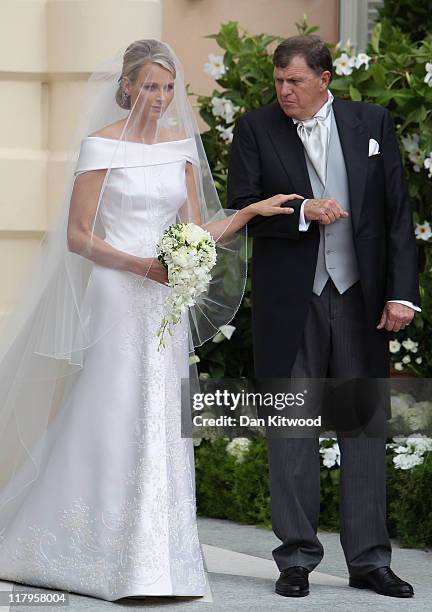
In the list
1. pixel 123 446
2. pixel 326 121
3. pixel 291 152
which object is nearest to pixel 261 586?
pixel 123 446

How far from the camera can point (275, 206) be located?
15.3 ft

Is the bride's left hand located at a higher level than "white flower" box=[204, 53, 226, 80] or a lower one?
lower

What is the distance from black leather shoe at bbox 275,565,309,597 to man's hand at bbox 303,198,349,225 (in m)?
1.26

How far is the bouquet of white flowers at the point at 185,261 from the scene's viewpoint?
4.50 metres

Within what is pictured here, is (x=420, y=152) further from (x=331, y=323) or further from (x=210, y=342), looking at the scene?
(x=331, y=323)

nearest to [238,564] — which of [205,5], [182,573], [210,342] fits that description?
[182,573]

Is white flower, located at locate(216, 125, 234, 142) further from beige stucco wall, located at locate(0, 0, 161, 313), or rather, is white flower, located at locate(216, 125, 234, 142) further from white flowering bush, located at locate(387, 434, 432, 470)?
white flowering bush, located at locate(387, 434, 432, 470)

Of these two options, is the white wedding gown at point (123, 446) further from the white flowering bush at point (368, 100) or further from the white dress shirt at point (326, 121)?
the white flowering bush at point (368, 100)

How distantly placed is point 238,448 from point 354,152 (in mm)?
2209

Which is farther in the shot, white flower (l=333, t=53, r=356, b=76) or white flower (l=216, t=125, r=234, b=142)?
white flower (l=216, t=125, r=234, b=142)

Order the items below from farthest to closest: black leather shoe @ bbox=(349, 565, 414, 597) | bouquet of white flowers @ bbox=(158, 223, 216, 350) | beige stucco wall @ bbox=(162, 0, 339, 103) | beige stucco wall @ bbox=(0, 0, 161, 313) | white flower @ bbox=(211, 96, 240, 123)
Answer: beige stucco wall @ bbox=(162, 0, 339, 103)
white flower @ bbox=(211, 96, 240, 123)
beige stucco wall @ bbox=(0, 0, 161, 313)
black leather shoe @ bbox=(349, 565, 414, 597)
bouquet of white flowers @ bbox=(158, 223, 216, 350)

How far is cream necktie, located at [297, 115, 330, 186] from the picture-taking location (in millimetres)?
4781

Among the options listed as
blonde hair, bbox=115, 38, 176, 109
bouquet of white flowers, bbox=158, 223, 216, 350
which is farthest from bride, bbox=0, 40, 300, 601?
bouquet of white flowers, bbox=158, 223, 216, 350

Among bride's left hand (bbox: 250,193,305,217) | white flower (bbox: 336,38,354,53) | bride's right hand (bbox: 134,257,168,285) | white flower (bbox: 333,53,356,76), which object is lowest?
bride's right hand (bbox: 134,257,168,285)
